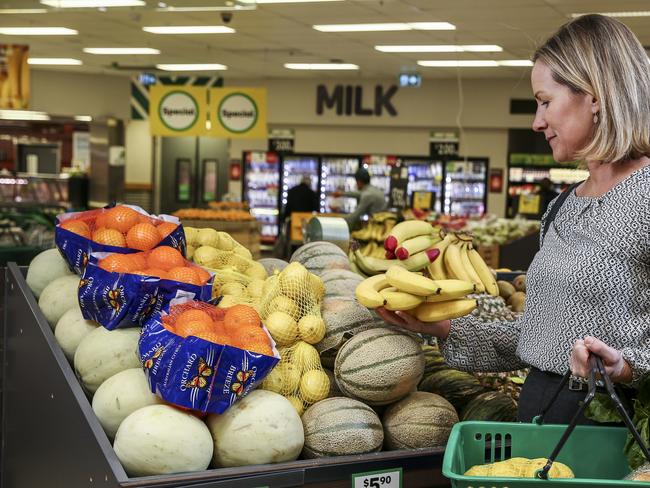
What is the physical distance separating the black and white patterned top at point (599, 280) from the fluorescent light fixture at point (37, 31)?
448 inches

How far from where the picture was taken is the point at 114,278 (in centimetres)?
235

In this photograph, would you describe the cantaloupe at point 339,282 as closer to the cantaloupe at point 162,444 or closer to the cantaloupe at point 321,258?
the cantaloupe at point 321,258

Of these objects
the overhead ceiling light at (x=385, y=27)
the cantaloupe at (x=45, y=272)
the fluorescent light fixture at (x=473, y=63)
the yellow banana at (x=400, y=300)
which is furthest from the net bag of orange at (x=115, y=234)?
the fluorescent light fixture at (x=473, y=63)

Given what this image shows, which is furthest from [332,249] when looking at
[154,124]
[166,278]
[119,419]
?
[154,124]

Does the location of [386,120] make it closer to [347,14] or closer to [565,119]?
[347,14]

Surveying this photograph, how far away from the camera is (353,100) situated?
1705cm

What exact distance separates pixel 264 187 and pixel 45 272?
14492 mm

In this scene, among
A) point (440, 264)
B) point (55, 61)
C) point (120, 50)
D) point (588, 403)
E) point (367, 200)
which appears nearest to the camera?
point (588, 403)

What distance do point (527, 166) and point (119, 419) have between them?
48.7 feet

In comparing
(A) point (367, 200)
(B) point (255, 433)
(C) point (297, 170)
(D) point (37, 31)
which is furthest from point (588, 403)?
(C) point (297, 170)

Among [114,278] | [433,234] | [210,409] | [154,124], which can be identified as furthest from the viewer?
[154,124]

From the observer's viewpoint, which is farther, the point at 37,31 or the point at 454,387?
the point at 37,31

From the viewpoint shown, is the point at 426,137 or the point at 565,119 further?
the point at 426,137

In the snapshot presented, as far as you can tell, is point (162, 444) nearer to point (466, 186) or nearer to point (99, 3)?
point (99, 3)
